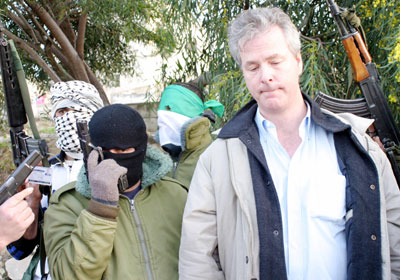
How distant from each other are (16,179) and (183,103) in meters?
1.58

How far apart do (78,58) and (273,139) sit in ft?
18.2

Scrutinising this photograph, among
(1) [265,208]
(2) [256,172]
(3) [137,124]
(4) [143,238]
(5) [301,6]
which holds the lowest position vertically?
(4) [143,238]

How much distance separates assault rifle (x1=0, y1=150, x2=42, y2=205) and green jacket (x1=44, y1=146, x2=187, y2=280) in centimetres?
18

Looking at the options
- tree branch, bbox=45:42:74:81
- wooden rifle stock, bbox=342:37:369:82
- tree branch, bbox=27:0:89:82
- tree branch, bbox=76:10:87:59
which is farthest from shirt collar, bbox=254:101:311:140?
tree branch, bbox=45:42:74:81

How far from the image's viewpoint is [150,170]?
191 cm

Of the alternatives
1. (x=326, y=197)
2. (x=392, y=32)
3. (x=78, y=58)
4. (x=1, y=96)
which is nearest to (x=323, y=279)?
(x=326, y=197)

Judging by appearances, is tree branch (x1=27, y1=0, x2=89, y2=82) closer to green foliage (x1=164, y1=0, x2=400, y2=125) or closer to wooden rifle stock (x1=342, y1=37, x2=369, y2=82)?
green foliage (x1=164, y1=0, x2=400, y2=125)

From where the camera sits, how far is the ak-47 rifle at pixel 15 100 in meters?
2.30

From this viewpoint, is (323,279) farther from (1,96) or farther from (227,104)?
(1,96)

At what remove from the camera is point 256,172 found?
62.3 inches

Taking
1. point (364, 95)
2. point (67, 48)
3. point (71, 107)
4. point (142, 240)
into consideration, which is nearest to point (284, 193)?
point (142, 240)

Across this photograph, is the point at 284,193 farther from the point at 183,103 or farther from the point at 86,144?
the point at 183,103

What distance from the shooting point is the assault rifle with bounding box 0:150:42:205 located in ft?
5.25

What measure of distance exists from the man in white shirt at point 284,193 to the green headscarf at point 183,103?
1252 mm
